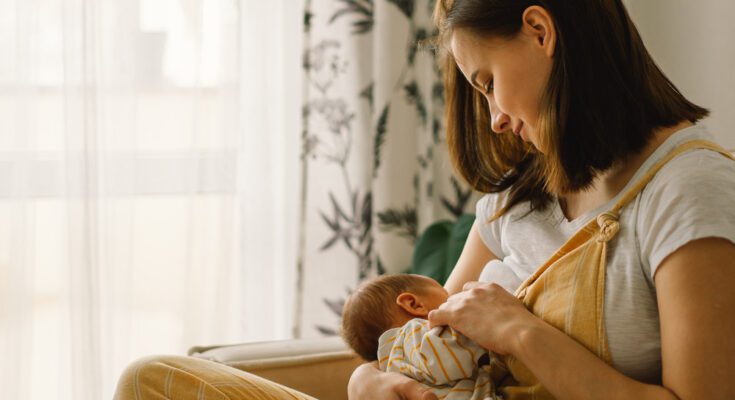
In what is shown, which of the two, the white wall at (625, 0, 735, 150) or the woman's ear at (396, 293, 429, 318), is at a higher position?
the white wall at (625, 0, 735, 150)

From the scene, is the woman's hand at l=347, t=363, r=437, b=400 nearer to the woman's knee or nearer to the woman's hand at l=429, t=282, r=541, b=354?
the woman's hand at l=429, t=282, r=541, b=354

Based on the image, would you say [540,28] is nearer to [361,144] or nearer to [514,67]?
[514,67]

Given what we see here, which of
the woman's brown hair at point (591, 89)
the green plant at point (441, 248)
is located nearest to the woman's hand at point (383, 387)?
the woman's brown hair at point (591, 89)

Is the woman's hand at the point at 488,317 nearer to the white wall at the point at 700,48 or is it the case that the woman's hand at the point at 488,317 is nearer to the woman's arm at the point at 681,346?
the woman's arm at the point at 681,346

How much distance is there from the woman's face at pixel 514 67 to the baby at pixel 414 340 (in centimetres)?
33

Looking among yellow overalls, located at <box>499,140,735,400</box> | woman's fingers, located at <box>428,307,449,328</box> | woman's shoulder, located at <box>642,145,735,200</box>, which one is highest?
woman's shoulder, located at <box>642,145,735,200</box>

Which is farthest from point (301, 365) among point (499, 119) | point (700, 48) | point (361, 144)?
point (700, 48)

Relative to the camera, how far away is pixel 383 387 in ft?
4.52

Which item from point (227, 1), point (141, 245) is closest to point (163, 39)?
point (227, 1)

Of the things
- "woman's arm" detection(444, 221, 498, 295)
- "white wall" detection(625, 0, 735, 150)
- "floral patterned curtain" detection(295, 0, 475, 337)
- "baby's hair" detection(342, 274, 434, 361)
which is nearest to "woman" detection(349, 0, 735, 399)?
"baby's hair" detection(342, 274, 434, 361)

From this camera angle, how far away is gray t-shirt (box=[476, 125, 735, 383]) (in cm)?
112

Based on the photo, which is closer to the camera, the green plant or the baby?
the baby

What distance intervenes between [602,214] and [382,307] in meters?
0.44

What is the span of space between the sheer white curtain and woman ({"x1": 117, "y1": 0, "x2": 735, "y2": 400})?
4.29 feet
